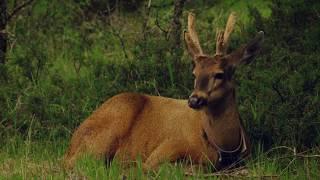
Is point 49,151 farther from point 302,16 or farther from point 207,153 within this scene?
point 302,16

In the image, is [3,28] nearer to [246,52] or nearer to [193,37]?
[193,37]

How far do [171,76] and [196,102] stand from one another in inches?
95.4

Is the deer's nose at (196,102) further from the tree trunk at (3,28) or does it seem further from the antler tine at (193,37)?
the tree trunk at (3,28)

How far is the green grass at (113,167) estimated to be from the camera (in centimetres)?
858

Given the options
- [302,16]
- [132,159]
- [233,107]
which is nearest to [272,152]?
[233,107]

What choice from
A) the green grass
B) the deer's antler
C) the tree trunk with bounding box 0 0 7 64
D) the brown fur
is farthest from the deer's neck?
the tree trunk with bounding box 0 0 7 64

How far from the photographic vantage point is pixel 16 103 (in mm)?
11250

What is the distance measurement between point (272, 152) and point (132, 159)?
1435mm

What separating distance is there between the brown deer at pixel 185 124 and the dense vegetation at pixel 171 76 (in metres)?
0.80

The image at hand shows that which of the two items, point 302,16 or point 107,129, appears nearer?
point 107,129

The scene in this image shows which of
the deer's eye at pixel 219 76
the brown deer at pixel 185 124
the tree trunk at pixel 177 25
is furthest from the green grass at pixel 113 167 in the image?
the tree trunk at pixel 177 25

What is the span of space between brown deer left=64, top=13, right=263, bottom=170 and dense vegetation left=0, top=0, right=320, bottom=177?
797mm

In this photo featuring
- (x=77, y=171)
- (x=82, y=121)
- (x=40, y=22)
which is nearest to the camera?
(x=77, y=171)

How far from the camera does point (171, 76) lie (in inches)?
444
